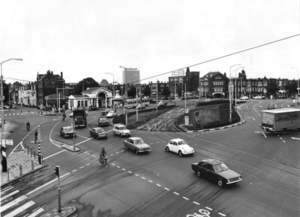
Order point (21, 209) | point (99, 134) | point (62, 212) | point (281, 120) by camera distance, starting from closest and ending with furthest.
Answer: point (62, 212) < point (21, 209) < point (281, 120) < point (99, 134)

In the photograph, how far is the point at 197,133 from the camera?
39438 mm

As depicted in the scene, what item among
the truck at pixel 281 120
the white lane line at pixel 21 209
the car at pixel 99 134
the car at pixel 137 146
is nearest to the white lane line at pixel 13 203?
the white lane line at pixel 21 209

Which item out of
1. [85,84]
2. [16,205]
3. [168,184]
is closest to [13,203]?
[16,205]

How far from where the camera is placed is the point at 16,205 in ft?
54.1

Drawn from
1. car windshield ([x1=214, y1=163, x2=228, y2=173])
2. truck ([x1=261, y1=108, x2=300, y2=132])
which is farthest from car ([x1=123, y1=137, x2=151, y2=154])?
truck ([x1=261, y1=108, x2=300, y2=132])

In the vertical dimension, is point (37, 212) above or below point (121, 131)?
below

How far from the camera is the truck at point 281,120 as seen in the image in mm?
33406

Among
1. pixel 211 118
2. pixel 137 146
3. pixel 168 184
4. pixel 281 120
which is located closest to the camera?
pixel 168 184

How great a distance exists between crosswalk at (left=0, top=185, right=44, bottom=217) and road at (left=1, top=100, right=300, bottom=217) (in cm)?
6

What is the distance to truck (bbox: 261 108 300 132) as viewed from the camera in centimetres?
3341

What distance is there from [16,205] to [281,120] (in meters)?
29.5

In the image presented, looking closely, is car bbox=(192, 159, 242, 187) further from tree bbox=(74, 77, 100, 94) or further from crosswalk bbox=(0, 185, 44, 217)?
tree bbox=(74, 77, 100, 94)

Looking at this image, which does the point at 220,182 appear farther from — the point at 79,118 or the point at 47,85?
the point at 47,85

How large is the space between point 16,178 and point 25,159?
6921 mm
